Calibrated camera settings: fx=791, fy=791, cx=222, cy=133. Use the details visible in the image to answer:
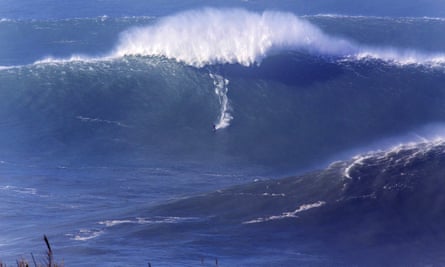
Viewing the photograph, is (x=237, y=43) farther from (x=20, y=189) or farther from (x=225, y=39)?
(x=20, y=189)

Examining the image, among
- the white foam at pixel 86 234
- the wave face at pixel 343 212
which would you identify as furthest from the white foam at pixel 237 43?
the white foam at pixel 86 234

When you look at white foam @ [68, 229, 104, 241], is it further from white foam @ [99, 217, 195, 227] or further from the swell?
the swell

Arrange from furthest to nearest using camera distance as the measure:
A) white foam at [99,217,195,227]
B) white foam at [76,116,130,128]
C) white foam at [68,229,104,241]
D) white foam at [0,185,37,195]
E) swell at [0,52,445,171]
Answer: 1. white foam at [76,116,130,128]
2. swell at [0,52,445,171]
3. white foam at [0,185,37,195]
4. white foam at [99,217,195,227]
5. white foam at [68,229,104,241]

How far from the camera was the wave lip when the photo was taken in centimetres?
3625

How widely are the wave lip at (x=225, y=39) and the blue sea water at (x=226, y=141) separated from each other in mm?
92

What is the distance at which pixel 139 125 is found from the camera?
105 feet

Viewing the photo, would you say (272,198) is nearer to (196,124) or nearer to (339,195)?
(339,195)

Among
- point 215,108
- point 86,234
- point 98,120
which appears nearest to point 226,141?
point 215,108

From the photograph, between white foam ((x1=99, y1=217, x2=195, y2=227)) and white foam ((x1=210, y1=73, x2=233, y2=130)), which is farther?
white foam ((x1=210, y1=73, x2=233, y2=130))

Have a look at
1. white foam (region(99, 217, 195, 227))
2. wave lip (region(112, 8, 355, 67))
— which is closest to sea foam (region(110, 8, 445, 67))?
wave lip (region(112, 8, 355, 67))

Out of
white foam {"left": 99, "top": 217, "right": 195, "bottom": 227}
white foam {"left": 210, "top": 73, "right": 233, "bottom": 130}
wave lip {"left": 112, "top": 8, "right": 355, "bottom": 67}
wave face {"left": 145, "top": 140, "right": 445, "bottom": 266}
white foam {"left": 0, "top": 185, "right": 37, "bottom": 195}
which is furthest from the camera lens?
wave lip {"left": 112, "top": 8, "right": 355, "bottom": 67}

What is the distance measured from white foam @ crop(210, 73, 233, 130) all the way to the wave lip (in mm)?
1531

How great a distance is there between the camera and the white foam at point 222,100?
31891 mm

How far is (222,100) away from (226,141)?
330 cm
